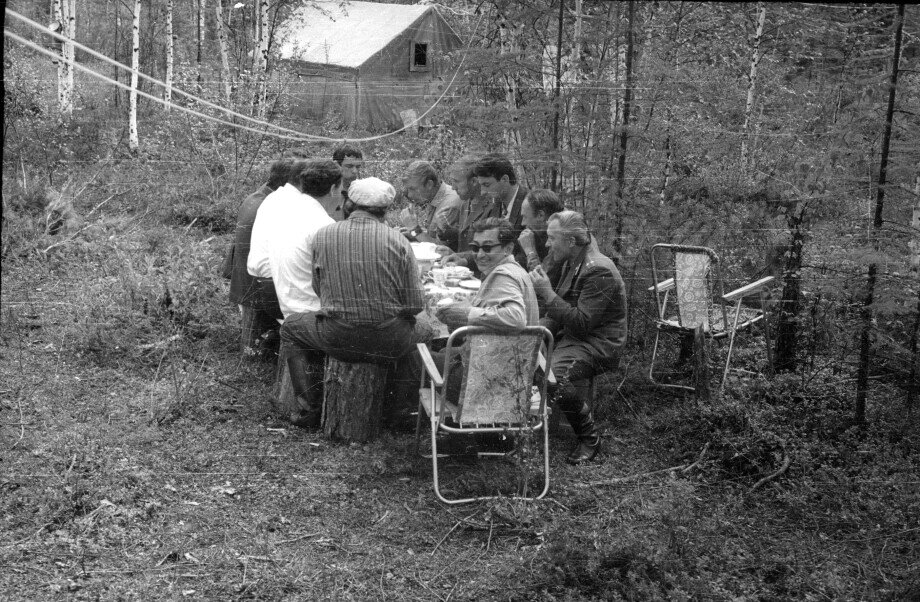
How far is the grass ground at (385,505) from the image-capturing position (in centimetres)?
355

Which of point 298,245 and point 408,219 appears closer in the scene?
point 298,245

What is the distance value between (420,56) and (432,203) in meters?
13.2

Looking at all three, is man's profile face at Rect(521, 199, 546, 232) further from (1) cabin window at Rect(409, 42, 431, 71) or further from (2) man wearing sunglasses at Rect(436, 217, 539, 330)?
(1) cabin window at Rect(409, 42, 431, 71)

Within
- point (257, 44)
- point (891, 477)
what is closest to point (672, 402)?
point (891, 477)

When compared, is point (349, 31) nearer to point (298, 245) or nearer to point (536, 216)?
point (536, 216)

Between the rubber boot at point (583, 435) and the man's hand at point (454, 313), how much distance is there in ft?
2.34

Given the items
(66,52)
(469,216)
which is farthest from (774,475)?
(66,52)

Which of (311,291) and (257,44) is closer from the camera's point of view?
(311,291)

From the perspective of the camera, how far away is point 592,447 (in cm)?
480

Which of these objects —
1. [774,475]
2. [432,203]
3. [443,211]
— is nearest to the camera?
[774,475]

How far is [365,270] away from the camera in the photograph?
4.60 m

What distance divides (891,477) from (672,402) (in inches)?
51.9

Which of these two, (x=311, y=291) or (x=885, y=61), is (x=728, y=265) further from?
(x=311, y=291)

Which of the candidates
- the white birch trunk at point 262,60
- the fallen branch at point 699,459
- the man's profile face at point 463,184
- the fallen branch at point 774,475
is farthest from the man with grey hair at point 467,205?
the white birch trunk at point 262,60
